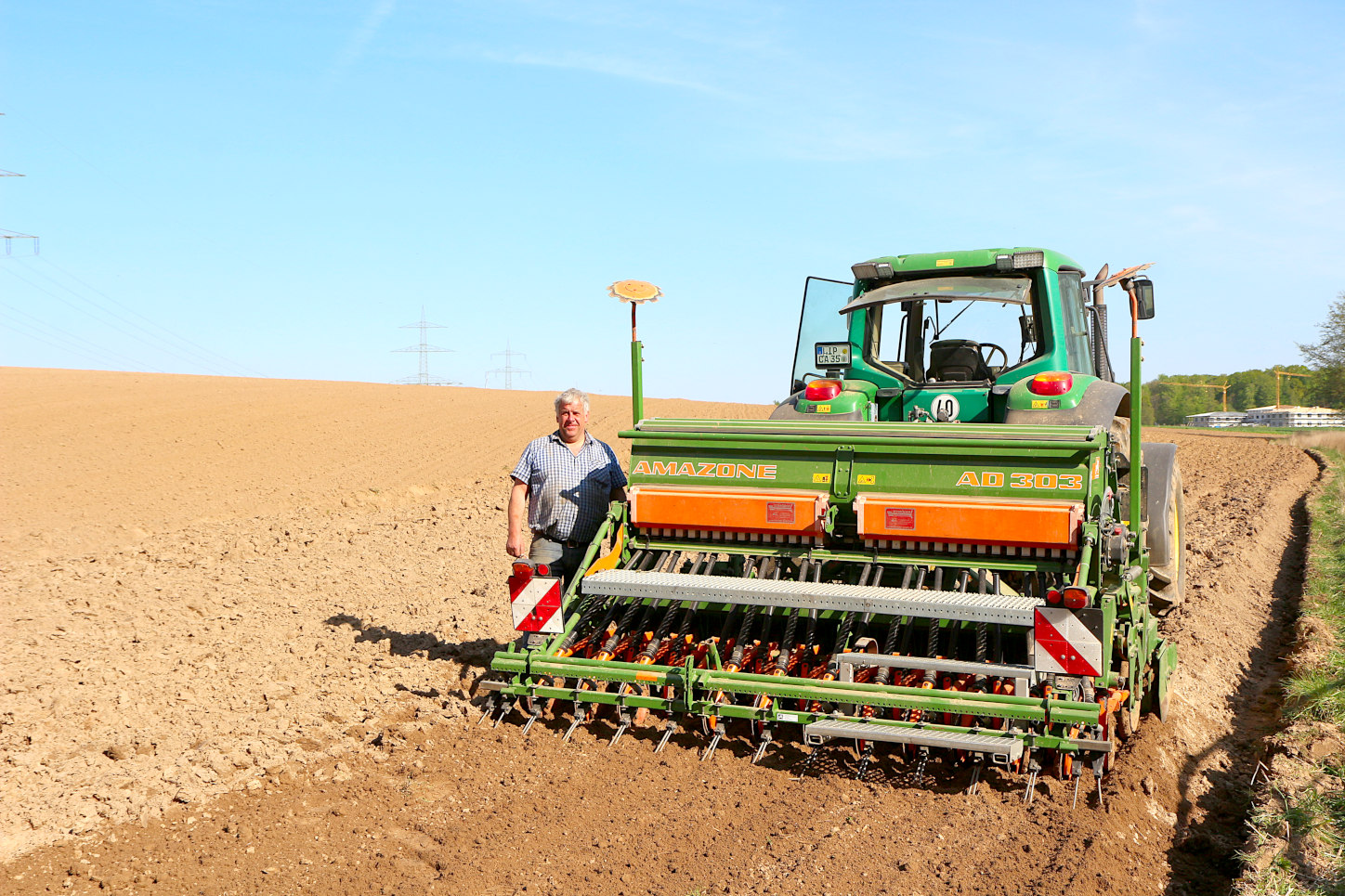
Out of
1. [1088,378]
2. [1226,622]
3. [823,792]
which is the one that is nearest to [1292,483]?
[1226,622]

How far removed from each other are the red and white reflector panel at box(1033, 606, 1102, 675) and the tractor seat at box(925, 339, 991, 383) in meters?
2.56

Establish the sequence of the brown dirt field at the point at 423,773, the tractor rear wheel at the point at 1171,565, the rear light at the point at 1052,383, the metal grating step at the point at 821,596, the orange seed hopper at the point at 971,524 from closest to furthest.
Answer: the brown dirt field at the point at 423,773 < the metal grating step at the point at 821,596 < the orange seed hopper at the point at 971,524 < the rear light at the point at 1052,383 < the tractor rear wheel at the point at 1171,565

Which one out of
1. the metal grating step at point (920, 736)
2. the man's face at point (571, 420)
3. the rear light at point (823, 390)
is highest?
the rear light at point (823, 390)

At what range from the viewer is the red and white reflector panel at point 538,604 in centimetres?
506

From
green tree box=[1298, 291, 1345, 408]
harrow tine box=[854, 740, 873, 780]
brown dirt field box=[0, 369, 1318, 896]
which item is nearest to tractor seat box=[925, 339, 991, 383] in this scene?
brown dirt field box=[0, 369, 1318, 896]

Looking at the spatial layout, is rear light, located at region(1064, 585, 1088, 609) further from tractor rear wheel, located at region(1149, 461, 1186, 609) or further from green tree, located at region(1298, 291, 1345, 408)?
green tree, located at region(1298, 291, 1345, 408)

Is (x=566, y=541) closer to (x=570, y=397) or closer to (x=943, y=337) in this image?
(x=570, y=397)

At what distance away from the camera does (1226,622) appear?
800 centimetres

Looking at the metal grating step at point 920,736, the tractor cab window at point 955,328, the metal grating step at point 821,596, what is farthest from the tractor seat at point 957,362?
the metal grating step at point 920,736

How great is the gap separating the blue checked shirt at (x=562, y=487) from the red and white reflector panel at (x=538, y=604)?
0.66m

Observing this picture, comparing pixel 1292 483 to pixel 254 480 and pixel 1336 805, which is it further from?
pixel 254 480

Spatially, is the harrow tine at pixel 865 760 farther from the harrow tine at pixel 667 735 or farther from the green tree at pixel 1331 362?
the green tree at pixel 1331 362

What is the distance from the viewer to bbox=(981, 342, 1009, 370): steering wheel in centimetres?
662

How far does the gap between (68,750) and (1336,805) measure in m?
5.51
